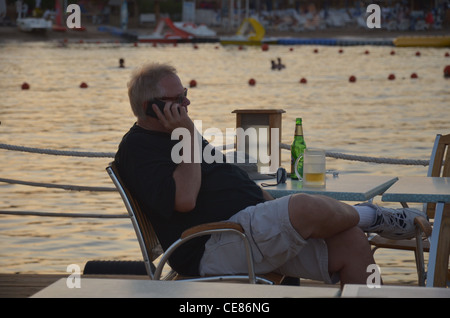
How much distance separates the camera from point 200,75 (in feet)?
103

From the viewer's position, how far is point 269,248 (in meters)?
3.53

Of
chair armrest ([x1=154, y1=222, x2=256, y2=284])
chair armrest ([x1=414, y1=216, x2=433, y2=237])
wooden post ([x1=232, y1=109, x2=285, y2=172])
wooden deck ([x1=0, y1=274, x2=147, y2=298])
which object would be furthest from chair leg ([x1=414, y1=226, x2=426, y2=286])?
wooden deck ([x1=0, y1=274, x2=147, y2=298])

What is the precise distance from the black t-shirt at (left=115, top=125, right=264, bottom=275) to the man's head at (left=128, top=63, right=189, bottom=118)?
0.15 meters

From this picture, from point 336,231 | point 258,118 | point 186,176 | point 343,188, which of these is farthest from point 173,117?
point 258,118

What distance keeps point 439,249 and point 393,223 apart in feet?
0.94

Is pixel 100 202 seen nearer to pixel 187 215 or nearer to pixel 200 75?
pixel 187 215

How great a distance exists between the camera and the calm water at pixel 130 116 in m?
7.46

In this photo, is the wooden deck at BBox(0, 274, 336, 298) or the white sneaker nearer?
the white sneaker

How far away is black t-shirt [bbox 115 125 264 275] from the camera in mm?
3615

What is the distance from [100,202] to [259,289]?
281 inches

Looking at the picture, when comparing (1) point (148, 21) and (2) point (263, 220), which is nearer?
(2) point (263, 220)

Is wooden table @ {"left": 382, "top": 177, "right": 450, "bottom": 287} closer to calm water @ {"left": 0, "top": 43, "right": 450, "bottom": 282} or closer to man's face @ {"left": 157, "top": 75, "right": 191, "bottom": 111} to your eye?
man's face @ {"left": 157, "top": 75, "right": 191, "bottom": 111}

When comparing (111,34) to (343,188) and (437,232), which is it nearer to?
(343,188)

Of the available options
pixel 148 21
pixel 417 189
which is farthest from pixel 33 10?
pixel 417 189
